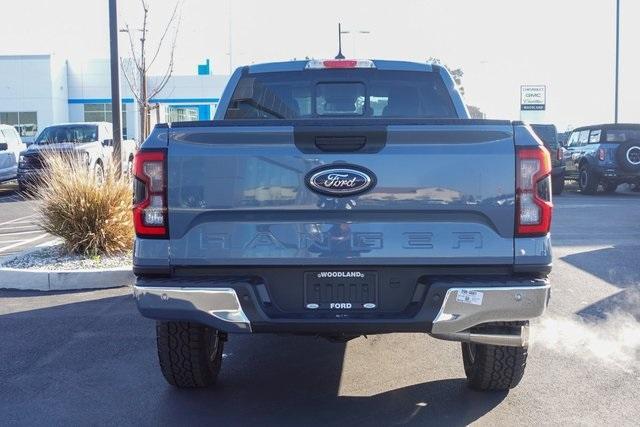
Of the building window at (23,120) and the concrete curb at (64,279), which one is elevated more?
the building window at (23,120)

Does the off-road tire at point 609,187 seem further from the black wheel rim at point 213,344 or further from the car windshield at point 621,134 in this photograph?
the black wheel rim at point 213,344

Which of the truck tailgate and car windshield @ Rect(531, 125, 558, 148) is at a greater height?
car windshield @ Rect(531, 125, 558, 148)

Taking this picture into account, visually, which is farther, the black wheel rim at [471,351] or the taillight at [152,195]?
the black wheel rim at [471,351]

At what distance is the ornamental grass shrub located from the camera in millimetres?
9109

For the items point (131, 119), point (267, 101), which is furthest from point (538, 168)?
point (131, 119)

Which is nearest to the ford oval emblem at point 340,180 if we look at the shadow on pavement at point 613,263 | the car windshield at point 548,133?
the shadow on pavement at point 613,263

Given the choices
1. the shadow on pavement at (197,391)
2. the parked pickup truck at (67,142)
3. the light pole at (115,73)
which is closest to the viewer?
the shadow on pavement at (197,391)

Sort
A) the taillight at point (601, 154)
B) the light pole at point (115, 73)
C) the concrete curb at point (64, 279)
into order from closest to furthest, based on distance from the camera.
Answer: the concrete curb at point (64, 279), the light pole at point (115, 73), the taillight at point (601, 154)

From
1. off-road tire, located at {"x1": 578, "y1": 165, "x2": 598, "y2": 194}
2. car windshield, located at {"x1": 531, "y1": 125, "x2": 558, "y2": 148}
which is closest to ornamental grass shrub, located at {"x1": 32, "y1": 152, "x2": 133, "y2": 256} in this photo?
off-road tire, located at {"x1": 578, "y1": 165, "x2": 598, "y2": 194}

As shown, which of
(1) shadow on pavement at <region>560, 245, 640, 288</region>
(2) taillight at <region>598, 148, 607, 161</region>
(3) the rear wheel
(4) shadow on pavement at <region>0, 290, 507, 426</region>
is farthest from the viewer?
(2) taillight at <region>598, 148, 607, 161</region>

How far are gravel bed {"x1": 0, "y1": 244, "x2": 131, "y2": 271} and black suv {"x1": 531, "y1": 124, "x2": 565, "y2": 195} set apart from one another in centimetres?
1296

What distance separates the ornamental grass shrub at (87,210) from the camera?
9.11 m

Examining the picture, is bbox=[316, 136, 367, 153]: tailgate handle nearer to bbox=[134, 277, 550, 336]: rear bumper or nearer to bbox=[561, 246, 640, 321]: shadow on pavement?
bbox=[134, 277, 550, 336]: rear bumper

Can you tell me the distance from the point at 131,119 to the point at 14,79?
736 cm
